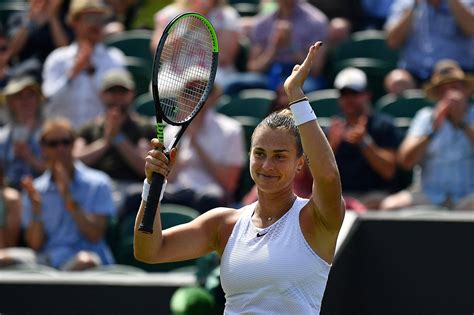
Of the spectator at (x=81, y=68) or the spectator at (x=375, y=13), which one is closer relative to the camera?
the spectator at (x=81, y=68)

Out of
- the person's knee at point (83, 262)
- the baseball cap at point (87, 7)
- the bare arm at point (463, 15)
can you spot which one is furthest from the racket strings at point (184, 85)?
the baseball cap at point (87, 7)

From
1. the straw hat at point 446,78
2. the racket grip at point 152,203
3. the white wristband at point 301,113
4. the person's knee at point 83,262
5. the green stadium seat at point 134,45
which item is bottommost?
the green stadium seat at point 134,45

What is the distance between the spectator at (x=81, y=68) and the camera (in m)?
8.86

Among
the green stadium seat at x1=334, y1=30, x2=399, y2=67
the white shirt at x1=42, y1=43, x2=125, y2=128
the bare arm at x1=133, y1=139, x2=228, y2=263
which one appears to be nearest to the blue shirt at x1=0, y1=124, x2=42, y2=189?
the white shirt at x1=42, y1=43, x2=125, y2=128

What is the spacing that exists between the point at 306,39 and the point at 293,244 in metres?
5.56

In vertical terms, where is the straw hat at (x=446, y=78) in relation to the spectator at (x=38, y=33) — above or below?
above

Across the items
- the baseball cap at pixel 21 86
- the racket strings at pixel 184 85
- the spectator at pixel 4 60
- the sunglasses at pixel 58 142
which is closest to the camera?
the racket strings at pixel 184 85

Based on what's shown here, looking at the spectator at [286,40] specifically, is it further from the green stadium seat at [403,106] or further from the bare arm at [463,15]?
the bare arm at [463,15]

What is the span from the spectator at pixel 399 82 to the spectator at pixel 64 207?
2.35 metres

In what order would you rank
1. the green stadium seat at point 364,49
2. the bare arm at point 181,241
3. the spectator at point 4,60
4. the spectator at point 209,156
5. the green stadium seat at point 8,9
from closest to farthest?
the bare arm at point 181,241 → the spectator at point 209,156 → the green stadium seat at point 364,49 → the spectator at point 4,60 → the green stadium seat at point 8,9

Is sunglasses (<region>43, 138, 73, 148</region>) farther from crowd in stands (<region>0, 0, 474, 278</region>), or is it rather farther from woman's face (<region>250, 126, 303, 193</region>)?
woman's face (<region>250, 126, 303, 193</region>)

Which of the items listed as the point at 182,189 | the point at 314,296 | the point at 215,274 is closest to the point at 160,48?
the point at 314,296

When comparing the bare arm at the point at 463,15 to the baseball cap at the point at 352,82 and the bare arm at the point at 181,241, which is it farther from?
the bare arm at the point at 181,241

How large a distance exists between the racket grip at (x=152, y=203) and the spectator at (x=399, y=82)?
16.4 ft
